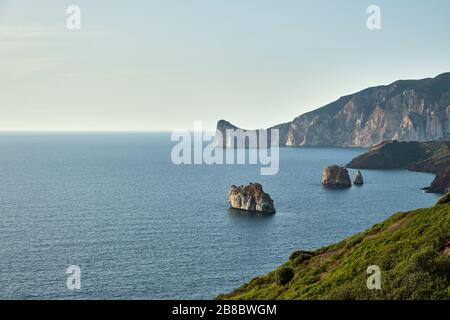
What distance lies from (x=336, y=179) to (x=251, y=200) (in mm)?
64655

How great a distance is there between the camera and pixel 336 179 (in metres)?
196

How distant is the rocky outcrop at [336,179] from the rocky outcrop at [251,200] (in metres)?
61.0

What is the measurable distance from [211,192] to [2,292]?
10866cm

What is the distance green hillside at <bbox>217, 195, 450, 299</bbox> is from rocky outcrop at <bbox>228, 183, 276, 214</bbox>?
86.5m

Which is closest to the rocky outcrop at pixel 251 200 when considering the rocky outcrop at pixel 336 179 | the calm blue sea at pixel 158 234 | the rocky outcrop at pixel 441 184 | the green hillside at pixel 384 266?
the calm blue sea at pixel 158 234

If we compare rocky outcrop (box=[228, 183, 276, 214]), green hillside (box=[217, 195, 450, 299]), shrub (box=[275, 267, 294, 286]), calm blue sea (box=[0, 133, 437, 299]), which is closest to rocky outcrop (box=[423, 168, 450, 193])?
calm blue sea (box=[0, 133, 437, 299])

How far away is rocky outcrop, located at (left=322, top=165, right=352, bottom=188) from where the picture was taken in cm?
19549

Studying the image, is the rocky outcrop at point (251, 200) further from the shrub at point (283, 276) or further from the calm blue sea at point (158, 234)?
the shrub at point (283, 276)

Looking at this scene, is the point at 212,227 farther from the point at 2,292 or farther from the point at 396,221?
the point at 396,221

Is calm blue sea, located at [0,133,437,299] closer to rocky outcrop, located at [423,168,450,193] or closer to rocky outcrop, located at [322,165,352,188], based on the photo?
rocky outcrop, located at [423,168,450,193]

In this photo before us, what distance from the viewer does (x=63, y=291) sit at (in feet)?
240

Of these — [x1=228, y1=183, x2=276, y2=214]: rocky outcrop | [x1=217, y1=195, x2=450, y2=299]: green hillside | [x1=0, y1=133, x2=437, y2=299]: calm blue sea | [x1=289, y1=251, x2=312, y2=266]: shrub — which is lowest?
[x1=0, y1=133, x2=437, y2=299]: calm blue sea
